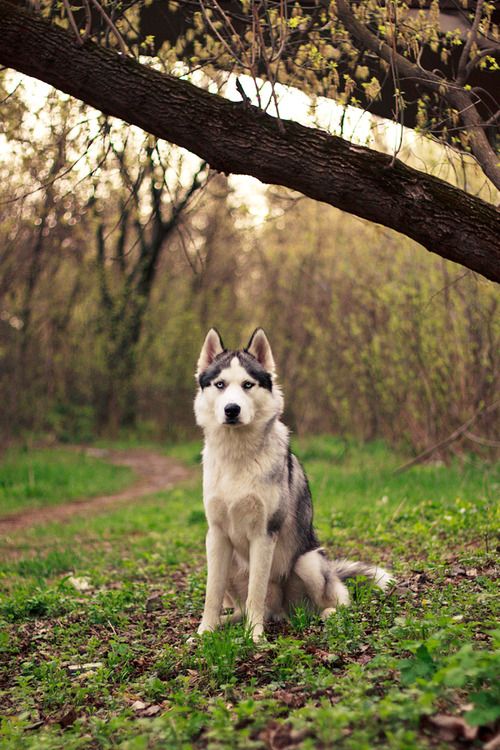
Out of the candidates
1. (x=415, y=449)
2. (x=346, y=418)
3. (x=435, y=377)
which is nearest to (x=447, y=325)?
(x=435, y=377)

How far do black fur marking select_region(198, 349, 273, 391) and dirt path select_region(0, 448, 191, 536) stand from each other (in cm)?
549

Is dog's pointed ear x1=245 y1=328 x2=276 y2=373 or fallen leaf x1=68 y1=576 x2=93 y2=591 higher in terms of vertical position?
dog's pointed ear x1=245 y1=328 x2=276 y2=373

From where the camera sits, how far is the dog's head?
4.98m

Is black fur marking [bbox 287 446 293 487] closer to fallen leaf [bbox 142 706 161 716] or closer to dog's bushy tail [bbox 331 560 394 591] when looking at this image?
dog's bushy tail [bbox 331 560 394 591]

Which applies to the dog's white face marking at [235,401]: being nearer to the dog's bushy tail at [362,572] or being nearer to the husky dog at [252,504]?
the husky dog at [252,504]

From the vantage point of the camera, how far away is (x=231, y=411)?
494 centimetres

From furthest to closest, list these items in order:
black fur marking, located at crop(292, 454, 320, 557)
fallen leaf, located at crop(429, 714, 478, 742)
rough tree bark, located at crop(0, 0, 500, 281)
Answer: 1. black fur marking, located at crop(292, 454, 320, 557)
2. rough tree bark, located at crop(0, 0, 500, 281)
3. fallen leaf, located at crop(429, 714, 478, 742)

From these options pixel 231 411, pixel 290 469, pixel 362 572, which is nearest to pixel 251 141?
pixel 231 411

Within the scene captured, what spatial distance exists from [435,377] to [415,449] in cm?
124

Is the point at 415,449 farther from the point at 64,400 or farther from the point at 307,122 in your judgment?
the point at 64,400

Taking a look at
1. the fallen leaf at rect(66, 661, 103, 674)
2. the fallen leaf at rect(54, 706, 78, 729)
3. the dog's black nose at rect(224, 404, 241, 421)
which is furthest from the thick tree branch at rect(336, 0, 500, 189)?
the fallen leaf at rect(54, 706, 78, 729)

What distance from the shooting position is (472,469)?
33.7ft

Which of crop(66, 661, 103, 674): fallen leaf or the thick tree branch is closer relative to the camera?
crop(66, 661, 103, 674): fallen leaf

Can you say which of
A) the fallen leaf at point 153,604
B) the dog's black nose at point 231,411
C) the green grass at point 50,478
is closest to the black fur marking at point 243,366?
the dog's black nose at point 231,411
